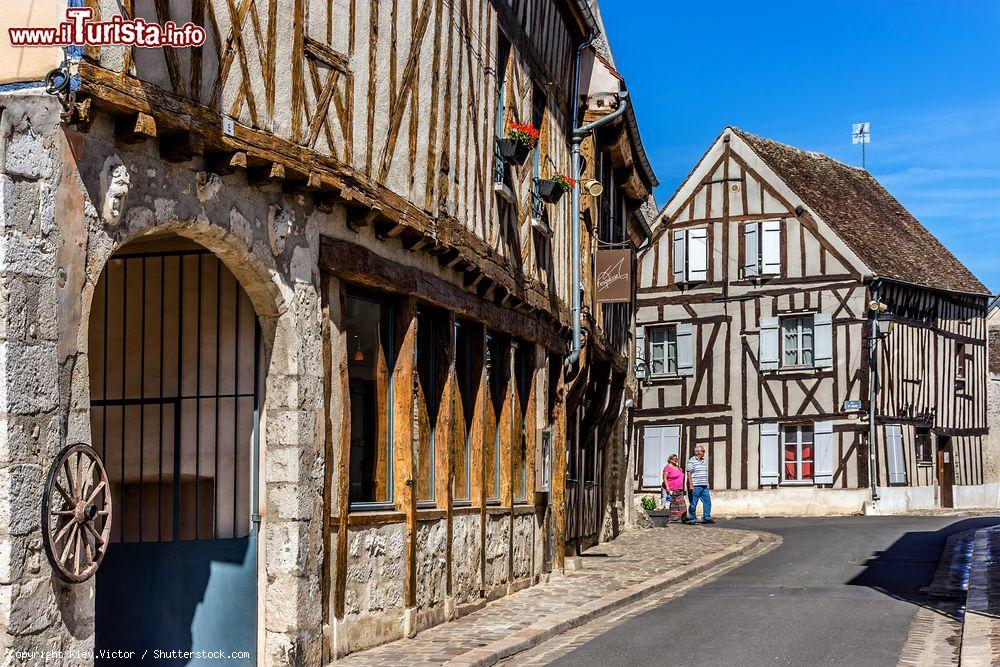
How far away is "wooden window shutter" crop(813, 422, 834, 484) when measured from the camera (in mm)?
26797

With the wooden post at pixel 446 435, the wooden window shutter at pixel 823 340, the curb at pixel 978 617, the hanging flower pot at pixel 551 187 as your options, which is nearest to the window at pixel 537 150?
the hanging flower pot at pixel 551 187

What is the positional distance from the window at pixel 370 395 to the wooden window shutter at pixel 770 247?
2073cm

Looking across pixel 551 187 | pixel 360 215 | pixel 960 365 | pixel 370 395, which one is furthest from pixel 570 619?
pixel 960 365

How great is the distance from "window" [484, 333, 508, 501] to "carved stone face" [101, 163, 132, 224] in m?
5.62

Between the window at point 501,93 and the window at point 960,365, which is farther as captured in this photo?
the window at point 960,365

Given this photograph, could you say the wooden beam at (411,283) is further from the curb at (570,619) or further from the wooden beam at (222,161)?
the curb at (570,619)

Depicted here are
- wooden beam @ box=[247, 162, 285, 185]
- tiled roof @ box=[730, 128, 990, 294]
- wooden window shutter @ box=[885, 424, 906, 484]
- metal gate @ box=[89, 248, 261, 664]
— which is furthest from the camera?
tiled roof @ box=[730, 128, 990, 294]

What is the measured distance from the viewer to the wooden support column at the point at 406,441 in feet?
27.5

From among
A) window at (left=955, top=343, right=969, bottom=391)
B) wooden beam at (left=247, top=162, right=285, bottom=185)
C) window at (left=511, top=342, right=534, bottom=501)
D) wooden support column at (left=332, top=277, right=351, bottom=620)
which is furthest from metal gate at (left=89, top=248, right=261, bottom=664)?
window at (left=955, top=343, right=969, bottom=391)

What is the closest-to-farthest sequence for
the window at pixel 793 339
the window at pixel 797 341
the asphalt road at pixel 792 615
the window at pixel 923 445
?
the asphalt road at pixel 792 615 < the window at pixel 793 339 < the window at pixel 797 341 < the window at pixel 923 445

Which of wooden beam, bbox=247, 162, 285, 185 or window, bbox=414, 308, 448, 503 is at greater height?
wooden beam, bbox=247, 162, 285, 185

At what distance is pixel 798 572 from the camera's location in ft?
41.7

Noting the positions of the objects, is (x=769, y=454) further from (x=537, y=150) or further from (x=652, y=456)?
(x=537, y=150)

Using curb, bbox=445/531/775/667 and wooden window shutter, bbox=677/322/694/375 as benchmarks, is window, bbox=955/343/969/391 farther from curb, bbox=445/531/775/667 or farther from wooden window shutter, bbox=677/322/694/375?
curb, bbox=445/531/775/667
